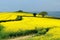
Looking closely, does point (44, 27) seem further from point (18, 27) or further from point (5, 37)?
point (5, 37)

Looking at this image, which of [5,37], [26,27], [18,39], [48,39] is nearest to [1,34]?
[5,37]

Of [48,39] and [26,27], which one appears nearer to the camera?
[48,39]

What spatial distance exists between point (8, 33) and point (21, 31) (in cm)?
179

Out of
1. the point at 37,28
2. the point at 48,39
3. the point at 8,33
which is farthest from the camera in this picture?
the point at 37,28

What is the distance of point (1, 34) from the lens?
1045 inches

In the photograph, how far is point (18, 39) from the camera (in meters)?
25.1

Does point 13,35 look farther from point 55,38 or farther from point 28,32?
point 55,38

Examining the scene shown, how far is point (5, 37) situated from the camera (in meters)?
26.2

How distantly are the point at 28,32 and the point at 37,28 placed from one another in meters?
1.51

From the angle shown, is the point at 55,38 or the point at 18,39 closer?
the point at 55,38

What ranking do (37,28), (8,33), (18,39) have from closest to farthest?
(18,39) < (8,33) < (37,28)

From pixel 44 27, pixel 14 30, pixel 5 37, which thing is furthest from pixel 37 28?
pixel 5 37

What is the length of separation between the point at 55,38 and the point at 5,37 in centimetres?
670

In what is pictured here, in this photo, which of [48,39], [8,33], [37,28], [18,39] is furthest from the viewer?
[37,28]
